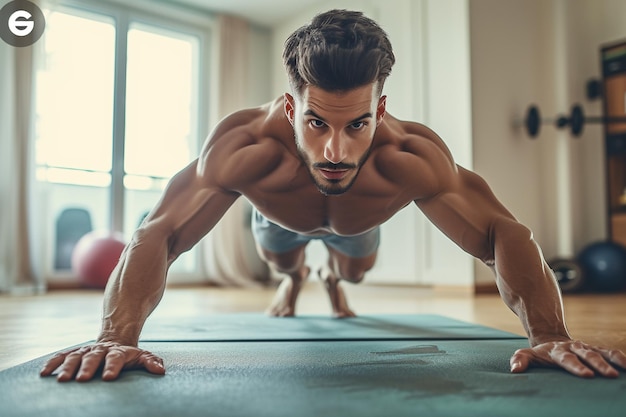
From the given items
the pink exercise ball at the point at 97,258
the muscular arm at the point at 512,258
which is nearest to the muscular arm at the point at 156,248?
the muscular arm at the point at 512,258

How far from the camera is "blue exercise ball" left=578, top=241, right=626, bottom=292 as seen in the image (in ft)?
11.1

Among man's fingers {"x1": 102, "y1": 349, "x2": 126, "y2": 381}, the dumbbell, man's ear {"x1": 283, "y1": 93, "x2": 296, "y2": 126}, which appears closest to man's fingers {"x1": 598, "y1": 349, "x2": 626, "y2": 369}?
man's ear {"x1": 283, "y1": 93, "x2": 296, "y2": 126}

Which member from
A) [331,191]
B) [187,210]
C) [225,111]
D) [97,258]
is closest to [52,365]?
[187,210]

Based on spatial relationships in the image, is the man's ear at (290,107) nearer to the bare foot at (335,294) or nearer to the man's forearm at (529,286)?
the man's forearm at (529,286)

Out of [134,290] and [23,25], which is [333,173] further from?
[23,25]

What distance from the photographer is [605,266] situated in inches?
134

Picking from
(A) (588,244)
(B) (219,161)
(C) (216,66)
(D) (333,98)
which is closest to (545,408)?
(D) (333,98)

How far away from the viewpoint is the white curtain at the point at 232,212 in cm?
457

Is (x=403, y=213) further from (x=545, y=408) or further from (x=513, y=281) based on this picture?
(x=545, y=408)

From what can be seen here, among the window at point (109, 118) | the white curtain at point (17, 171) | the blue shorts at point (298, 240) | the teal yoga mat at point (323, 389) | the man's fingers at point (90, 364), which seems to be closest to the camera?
the teal yoga mat at point (323, 389)

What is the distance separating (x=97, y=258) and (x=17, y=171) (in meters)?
0.74

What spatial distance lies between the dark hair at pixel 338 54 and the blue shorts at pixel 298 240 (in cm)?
67

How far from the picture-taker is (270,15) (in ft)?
15.6

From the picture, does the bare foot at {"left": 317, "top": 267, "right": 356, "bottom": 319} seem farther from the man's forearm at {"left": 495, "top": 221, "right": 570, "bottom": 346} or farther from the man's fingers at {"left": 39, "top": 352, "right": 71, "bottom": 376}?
the man's fingers at {"left": 39, "top": 352, "right": 71, "bottom": 376}
